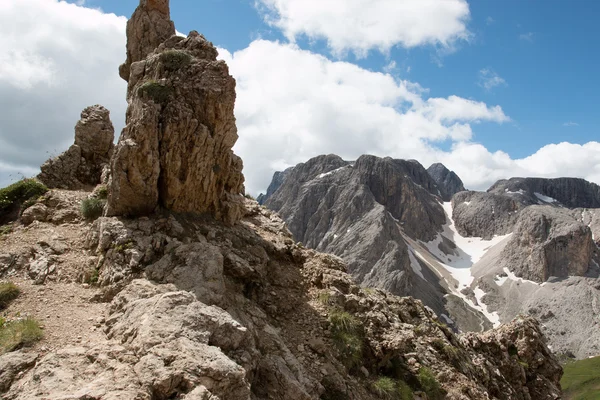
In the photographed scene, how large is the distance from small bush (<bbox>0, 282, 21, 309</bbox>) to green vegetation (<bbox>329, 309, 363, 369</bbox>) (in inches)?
385

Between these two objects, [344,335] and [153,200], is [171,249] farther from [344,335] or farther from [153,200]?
[344,335]

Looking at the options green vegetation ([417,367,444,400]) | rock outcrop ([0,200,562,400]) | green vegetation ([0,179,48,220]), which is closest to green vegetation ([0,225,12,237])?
green vegetation ([0,179,48,220])

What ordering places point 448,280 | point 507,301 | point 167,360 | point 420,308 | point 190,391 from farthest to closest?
point 448,280
point 507,301
point 420,308
point 167,360
point 190,391

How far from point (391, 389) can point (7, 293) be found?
12.2m

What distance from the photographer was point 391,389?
1333 centimetres

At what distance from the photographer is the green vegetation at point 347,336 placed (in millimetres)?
13352

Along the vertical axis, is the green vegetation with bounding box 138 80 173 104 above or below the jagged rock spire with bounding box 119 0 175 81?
below

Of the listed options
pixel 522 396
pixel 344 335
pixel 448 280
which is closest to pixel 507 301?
pixel 448 280

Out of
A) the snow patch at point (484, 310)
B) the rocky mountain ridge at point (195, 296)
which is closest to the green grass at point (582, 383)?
the snow patch at point (484, 310)

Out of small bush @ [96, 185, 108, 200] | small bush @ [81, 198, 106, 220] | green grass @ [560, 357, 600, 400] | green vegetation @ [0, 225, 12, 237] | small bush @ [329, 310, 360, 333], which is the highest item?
small bush @ [96, 185, 108, 200]

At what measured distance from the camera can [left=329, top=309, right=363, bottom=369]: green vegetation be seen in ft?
43.8

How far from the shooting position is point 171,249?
12898mm

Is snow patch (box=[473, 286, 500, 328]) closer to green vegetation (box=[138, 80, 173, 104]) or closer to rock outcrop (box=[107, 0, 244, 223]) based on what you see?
rock outcrop (box=[107, 0, 244, 223])

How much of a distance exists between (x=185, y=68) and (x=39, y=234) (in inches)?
331
